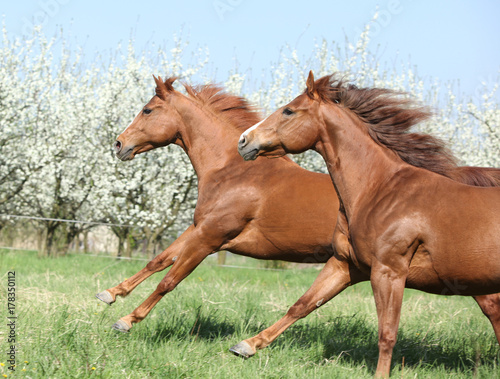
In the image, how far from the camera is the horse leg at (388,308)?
3518mm

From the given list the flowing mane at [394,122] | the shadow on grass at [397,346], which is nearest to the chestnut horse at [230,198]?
the flowing mane at [394,122]

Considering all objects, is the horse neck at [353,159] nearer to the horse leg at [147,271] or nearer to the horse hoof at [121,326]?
the horse leg at [147,271]

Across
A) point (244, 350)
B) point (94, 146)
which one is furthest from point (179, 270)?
point (94, 146)

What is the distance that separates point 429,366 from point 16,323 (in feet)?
10.7

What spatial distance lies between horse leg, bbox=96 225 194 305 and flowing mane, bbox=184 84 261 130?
3.90 ft

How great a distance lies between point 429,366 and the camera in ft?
14.5

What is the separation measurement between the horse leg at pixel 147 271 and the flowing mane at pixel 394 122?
1863mm

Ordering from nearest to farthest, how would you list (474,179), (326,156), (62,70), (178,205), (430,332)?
(326,156) → (474,179) → (430,332) → (178,205) → (62,70)

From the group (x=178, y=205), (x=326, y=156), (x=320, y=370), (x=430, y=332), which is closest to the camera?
(x=320, y=370)

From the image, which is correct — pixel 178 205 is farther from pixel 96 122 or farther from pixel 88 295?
pixel 88 295

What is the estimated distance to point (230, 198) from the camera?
16.1ft

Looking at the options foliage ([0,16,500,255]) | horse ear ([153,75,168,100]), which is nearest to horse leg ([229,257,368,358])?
horse ear ([153,75,168,100])

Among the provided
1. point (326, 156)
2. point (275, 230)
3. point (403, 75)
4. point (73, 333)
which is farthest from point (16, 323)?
point (403, 75)

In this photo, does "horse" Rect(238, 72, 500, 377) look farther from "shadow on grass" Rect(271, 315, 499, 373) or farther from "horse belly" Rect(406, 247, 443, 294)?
"shadow on grass" Rect(271, 315, 499, 373)
